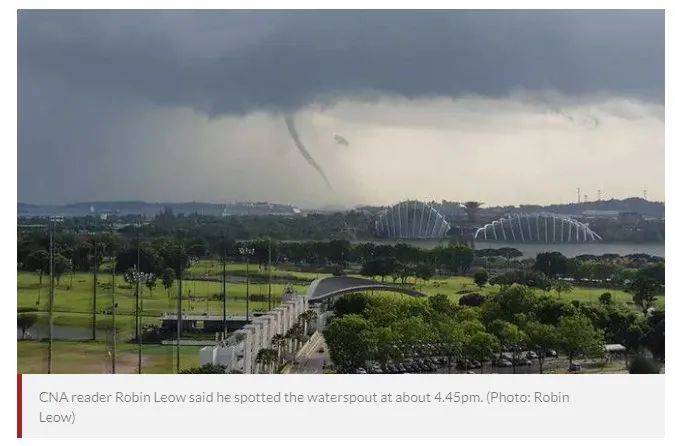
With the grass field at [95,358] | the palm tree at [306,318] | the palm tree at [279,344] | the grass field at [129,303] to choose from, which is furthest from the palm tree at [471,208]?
the grass field at [95,358]

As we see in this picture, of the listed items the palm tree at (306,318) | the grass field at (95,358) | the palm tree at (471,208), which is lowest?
the grass field at (95,358)

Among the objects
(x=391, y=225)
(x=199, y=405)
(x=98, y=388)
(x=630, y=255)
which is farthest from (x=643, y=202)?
(x=98, y=388)

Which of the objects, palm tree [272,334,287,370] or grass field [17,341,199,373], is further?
palm tree [272,334,287,370]

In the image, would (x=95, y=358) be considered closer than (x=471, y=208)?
Yes


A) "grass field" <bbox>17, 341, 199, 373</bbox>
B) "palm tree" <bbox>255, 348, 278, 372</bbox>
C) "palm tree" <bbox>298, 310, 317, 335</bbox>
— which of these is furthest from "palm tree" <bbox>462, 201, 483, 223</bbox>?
"grass field" <bbox>17, 341, 199, 373</bbox>

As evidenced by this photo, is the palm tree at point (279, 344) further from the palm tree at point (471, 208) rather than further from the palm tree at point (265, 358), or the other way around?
the palm tree at point (471, 208)

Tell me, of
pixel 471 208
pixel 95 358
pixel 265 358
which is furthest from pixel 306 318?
pixel 95 358

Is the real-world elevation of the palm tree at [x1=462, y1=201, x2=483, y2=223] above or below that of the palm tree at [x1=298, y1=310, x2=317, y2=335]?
above

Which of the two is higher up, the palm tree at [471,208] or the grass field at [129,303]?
the palm tree at [471,208]

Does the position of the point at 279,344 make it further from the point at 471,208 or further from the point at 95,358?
the point at 471,208

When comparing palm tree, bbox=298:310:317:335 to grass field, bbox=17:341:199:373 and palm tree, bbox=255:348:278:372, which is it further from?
palm tree, bbox=255:348:278:372
